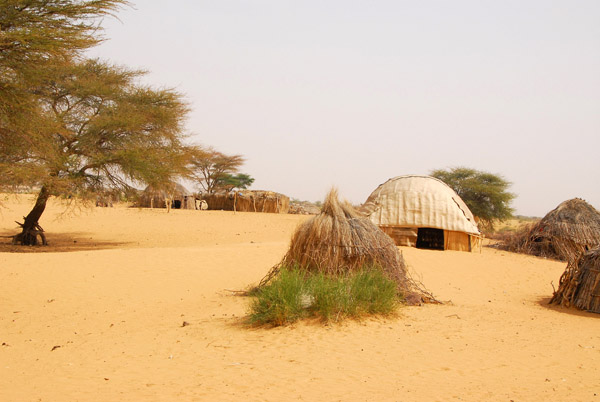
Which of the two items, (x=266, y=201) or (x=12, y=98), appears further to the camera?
(x=266, y=201)

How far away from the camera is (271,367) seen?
223 inches

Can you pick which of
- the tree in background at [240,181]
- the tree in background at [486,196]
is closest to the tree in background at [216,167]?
the tree in background at [240,181]

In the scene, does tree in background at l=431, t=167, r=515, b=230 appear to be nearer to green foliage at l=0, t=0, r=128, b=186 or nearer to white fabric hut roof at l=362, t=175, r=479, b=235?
white fabric hut roof at l=362, t=175, r=479, b=235

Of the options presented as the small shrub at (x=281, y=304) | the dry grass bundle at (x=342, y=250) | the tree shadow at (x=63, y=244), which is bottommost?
the small shrub at (x=281, y=304)

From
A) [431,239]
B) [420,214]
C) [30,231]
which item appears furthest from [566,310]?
[30,231]

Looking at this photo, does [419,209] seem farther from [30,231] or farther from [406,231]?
[30,231]

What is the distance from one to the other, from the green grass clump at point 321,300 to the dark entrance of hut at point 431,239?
12.0 m

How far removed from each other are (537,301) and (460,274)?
2775mm

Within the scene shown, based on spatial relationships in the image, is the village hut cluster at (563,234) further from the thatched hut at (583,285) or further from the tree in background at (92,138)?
the tree in background at (92,138)

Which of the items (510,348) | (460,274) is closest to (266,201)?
(460,274)

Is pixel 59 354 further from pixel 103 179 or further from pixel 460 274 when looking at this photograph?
pixel 103 179

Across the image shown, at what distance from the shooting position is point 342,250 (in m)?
8.96

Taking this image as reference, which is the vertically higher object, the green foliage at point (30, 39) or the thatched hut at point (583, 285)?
the green foliage at point (30, 39)

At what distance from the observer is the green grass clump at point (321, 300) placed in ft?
24.2
